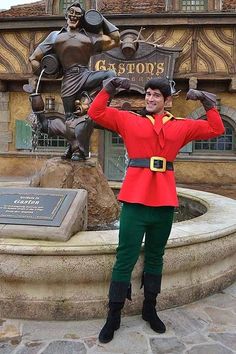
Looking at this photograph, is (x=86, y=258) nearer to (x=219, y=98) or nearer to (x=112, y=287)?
(x=112, y=287)

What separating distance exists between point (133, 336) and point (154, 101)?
5.31ft

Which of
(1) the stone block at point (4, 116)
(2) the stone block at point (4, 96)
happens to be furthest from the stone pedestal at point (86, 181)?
(2) the stone block at point (4, 96)

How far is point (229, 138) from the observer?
13.4 m

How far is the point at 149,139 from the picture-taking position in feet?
8.36

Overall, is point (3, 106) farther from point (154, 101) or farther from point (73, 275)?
point (154, 101)

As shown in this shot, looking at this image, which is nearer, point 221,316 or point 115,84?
point 115,84

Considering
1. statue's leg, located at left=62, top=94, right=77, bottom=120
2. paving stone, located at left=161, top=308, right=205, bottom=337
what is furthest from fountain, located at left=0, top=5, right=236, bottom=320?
statue's leg, located at left=62, top=94, right=77, bottom=120

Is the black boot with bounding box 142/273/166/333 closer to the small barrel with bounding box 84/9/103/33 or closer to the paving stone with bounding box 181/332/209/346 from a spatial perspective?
the paving stone with bounding box 181/332/209/346

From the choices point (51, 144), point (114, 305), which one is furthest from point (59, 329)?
point (51, 144)

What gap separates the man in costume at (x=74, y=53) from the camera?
174 inches

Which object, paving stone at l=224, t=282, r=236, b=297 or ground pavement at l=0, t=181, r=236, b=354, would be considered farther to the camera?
paving stone at l=224, t=282, r=236, b=297

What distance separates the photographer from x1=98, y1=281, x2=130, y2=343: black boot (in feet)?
8.55

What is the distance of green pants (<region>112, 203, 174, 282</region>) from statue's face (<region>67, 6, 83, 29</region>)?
2696 mm

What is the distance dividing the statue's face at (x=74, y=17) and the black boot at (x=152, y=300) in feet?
9.87
